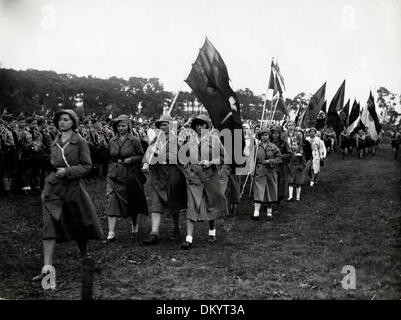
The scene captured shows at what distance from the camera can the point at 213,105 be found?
9.27m

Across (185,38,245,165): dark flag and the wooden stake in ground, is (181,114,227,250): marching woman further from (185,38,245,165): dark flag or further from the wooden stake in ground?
the wooden stake in ground

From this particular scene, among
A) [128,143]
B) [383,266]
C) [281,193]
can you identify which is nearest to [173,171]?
[128,143]

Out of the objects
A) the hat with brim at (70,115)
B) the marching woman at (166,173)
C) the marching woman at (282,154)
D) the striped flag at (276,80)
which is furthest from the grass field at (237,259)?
the striped flag at (276,80)

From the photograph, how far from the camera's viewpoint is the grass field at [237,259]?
5973 mm

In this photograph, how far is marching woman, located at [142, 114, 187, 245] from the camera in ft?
28.1

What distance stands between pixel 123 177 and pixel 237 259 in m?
2.43

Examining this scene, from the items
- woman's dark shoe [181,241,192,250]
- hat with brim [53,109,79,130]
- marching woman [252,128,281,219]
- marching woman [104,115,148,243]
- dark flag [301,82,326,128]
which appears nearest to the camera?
hat with brim [53,109,79,130]

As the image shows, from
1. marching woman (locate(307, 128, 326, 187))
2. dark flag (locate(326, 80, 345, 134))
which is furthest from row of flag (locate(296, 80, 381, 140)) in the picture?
marching woman (locate(307, 128, 326, 187))

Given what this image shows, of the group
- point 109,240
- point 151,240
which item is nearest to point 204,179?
point 151,240

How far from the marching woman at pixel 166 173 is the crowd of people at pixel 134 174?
0.06ft

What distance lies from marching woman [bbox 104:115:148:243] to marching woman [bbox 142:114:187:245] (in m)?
0.27

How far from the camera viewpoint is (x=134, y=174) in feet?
28.3

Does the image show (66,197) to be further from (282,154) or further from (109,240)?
(282,154)

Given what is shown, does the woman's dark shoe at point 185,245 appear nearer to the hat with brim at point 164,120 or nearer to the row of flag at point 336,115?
the hat with brim at point 164,120
